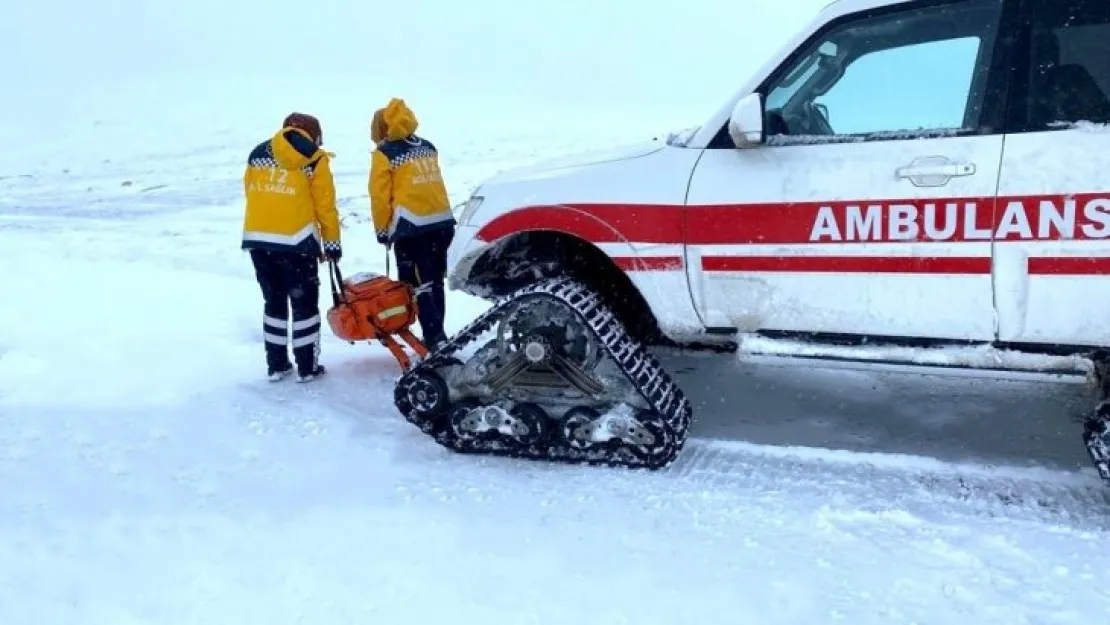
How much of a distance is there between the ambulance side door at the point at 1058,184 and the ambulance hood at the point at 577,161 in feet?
5.21

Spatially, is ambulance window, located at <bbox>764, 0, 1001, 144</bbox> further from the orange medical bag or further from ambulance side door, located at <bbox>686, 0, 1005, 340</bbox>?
the orange medical bag

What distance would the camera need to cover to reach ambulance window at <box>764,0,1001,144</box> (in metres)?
4.34

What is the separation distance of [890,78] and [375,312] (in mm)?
3136

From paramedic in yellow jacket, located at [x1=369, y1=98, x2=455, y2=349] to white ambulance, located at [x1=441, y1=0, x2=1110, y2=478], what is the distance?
1.72m

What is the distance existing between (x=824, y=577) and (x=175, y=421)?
3.54 m

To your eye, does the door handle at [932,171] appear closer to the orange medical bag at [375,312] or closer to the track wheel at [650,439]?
the track wheel at [650,439]

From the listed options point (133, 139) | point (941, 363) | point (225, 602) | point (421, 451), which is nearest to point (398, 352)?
point (421, 451)

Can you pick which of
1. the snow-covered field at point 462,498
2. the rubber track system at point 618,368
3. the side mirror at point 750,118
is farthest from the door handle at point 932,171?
the rubber track system at point 618,368

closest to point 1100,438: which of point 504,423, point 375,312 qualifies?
point 504,423

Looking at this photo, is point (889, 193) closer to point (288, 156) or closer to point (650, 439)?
point (650, 439)

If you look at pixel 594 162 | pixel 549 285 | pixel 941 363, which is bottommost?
pixel 941 363

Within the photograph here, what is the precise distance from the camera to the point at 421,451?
5.16 m

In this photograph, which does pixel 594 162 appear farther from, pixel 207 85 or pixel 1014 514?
pixel 207 85

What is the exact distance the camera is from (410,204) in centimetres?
670
